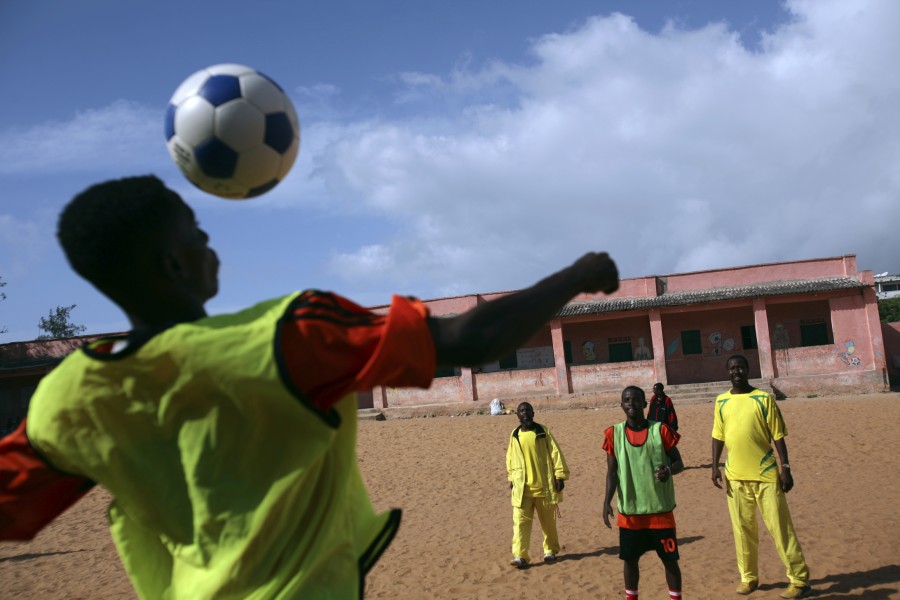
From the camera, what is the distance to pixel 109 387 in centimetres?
138

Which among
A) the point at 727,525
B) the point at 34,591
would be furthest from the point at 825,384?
the point at 34,591

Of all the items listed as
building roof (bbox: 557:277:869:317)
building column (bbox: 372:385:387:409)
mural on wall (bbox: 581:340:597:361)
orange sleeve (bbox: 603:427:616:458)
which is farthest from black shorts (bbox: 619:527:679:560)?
mural on wall (bbox: 581:340:597:361)

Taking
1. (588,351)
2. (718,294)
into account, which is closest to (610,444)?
(718,294)

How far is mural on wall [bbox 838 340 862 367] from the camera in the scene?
945 inches

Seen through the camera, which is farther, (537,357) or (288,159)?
(537,357)

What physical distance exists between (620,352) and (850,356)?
7498mm

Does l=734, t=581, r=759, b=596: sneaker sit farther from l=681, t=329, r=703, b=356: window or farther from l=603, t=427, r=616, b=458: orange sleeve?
l=681, t=329, r=703, b=356: window

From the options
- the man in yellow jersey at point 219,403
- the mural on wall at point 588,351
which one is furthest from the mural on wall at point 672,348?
the man in yellow jersey at point 219,403

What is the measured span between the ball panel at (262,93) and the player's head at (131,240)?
670mm

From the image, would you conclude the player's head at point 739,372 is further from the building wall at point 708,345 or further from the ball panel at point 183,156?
the building wall at point 708,345

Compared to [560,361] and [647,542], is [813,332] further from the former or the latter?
[647,542]

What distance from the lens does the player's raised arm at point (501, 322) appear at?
124cm

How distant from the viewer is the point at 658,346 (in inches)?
1006

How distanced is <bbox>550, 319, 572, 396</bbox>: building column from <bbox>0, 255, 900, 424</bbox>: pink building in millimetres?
36
